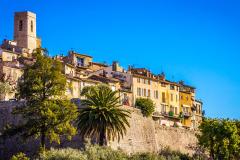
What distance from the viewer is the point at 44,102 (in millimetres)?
60531

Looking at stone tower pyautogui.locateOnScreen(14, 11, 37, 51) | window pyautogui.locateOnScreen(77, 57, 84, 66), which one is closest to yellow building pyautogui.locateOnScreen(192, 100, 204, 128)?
window pyautogui.locateOnScreen(77, 57, 84, 66)

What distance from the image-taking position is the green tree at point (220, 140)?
87.1 meters

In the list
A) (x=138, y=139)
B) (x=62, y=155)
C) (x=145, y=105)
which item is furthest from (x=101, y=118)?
(x=145, y=105)

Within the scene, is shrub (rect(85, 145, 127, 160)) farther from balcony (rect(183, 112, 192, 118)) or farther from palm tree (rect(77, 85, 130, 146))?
balcony (rect(183, 112, 192, 118))

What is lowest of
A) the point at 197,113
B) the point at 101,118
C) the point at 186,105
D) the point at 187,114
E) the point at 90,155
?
the point at 90,155

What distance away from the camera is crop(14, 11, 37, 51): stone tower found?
13738cm

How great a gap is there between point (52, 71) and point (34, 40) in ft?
256

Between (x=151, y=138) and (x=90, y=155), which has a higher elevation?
(x=151, y=138)

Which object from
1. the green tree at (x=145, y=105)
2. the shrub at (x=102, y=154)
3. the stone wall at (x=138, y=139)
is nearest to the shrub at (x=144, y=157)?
the shrub at (x=102, y=154)

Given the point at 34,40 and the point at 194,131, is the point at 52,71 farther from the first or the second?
the point at 34,40

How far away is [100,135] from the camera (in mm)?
70625

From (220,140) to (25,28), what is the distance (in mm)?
63061

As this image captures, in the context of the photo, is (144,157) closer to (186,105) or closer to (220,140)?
(220,140)

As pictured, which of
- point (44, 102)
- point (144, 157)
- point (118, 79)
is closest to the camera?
point (44, 102)
